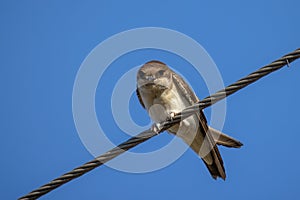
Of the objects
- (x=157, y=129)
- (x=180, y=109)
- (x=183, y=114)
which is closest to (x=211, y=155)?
(x=180, y=109)

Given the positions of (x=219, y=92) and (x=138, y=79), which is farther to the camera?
(x=138, y=79)

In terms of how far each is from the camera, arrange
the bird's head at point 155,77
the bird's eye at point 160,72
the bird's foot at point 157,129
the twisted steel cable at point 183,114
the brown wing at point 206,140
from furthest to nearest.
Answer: the bird's eye at point 160,72
the bird's head at point 155,77
the brown wing at point 206,140
the bird's foot at point 157,129
the twisted steel cable at point 183,114

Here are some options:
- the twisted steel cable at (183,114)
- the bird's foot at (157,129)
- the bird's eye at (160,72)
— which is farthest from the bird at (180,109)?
the twisted steel cable at (183,114)

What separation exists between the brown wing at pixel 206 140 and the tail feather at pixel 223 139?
0.08m

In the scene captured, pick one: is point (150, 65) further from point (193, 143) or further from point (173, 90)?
point (193, 143)

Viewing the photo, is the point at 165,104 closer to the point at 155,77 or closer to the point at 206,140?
the point at 155,77

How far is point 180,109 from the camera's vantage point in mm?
7762

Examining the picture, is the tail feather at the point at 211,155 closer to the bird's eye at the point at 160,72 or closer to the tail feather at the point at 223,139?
the tail feather at the point at 223,139

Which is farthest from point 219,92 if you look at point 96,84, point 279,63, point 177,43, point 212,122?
point 177,43

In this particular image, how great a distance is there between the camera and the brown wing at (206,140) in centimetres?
762

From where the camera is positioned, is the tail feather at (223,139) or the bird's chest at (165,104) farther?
the bird's chest at (165,104)

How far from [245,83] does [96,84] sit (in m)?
3.73

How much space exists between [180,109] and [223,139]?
0.75 metres

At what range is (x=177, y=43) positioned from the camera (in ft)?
31.0
